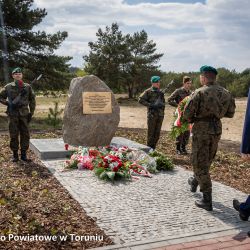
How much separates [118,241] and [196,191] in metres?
A: 2.40

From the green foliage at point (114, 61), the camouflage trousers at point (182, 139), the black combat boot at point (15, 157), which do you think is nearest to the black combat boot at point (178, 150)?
Answer: the camouflage trousers at point (182, 139)

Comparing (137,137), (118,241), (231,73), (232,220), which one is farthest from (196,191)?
(231,73)

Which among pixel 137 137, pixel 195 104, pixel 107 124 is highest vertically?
pixel 195 104

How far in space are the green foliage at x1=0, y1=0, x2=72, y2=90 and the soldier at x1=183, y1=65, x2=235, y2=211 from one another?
42.9 ft

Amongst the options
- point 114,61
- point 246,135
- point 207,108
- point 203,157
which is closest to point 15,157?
point 203,157

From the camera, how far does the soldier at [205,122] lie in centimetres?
522

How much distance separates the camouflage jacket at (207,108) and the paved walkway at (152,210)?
45.8 inches

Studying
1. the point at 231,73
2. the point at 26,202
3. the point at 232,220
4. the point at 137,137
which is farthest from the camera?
the point at 231,73

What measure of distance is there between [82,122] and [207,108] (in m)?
4.36

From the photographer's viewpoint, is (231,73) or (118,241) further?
(231,73)

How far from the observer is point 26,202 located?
5320 millimetres

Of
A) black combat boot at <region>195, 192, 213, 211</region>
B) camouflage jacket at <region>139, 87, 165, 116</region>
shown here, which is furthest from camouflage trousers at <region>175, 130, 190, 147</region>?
black combat boot at <region>195, 192, 213, 211</region>

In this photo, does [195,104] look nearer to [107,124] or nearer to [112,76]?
[107,124]

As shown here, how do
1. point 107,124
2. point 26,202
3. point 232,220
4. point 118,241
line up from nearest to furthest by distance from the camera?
point 118,241
point 232,220
point 26,202
point 107,124
